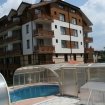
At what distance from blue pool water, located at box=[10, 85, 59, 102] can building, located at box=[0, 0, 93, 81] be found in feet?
37.5

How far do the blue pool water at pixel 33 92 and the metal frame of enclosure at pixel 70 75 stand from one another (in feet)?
2.37

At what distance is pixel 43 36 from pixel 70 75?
17.6 meters

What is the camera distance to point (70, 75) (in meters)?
21.1

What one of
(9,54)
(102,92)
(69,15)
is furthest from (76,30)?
(102,92)

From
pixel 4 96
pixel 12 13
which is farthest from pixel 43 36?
pixel 4 96

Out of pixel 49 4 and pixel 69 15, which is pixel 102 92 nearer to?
pixel 49 4

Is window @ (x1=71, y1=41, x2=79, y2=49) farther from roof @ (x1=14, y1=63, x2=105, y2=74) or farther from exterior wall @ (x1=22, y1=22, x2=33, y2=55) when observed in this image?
roof @ (x1=14, y1=63, x2=105, y2=74)

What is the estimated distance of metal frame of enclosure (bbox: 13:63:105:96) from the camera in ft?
62.2

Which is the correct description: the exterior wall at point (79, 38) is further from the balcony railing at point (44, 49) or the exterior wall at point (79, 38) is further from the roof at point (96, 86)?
the roof at point (96, 86)

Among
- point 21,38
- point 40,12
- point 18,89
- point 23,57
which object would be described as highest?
point 40,12

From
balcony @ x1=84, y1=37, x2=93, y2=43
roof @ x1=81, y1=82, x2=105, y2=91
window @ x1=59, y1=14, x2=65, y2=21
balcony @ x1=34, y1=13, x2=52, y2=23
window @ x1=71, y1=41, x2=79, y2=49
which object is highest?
window @ x1=59, y1=14, x2=65, y2=21

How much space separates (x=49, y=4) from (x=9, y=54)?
39.2 feet

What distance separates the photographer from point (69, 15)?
4572 centimetres

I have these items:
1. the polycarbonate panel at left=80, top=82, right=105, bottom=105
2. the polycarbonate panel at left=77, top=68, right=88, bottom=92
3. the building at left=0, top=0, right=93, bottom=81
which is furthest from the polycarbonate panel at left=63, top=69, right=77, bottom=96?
the building at left=0, top=0, right=93, bottom=81
